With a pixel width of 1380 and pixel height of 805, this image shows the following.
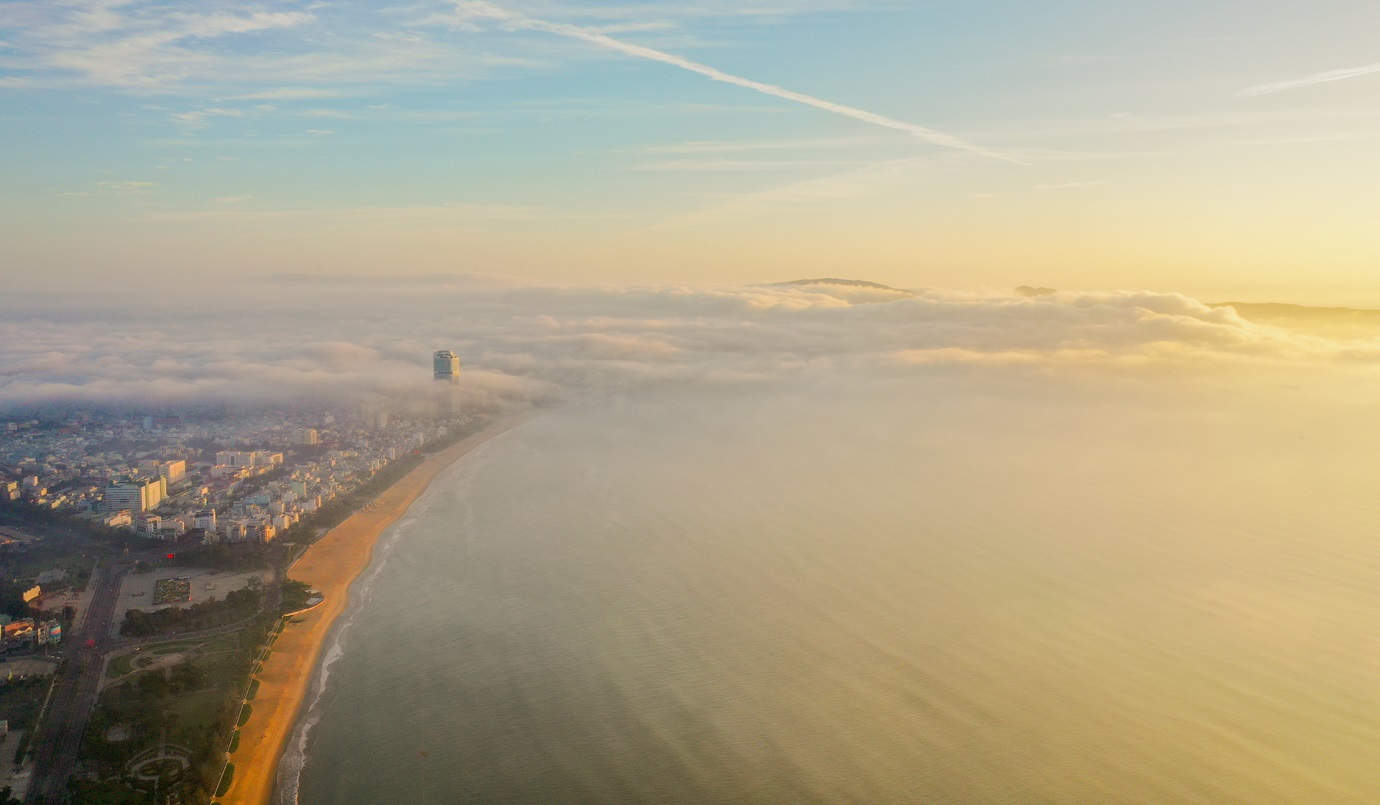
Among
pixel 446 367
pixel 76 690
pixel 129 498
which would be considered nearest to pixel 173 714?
pixel 76 690

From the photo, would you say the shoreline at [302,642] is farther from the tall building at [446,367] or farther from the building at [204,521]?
the tall building at [446,367]

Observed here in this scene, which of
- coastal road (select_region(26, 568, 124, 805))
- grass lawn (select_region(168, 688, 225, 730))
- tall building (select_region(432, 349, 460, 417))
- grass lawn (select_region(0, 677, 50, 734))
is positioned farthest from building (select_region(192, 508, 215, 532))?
tall building (select_region(432, 349, 460, 417))

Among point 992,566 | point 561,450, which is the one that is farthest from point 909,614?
point 561,450

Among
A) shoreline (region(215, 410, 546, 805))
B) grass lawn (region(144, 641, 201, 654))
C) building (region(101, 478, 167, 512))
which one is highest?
building (region(101, 478, 167, 512))

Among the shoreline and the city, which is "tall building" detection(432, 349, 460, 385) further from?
the shoreline

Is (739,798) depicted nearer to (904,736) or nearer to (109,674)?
(904,736)

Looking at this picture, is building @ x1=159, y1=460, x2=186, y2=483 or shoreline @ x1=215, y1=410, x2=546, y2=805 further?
building @ x1=159, y1=460, x2=186, y2=483

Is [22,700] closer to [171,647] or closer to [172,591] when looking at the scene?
[171,647]
